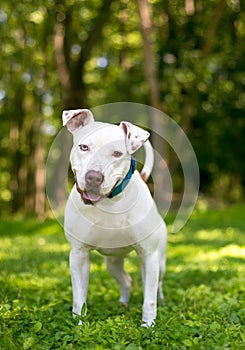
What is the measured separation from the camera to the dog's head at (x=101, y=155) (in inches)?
178

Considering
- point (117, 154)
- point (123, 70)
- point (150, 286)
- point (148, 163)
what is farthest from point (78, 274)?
point (123, 70)

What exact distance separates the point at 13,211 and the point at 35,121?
7.16 metres

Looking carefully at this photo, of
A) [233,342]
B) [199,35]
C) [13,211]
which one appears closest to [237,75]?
[199,35]

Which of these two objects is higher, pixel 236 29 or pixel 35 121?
pixel 236 29

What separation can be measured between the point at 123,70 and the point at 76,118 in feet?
66.5

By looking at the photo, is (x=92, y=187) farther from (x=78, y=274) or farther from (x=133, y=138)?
(x=78, y=274)

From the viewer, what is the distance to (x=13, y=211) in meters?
31.8

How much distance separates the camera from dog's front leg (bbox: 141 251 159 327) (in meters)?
5.27

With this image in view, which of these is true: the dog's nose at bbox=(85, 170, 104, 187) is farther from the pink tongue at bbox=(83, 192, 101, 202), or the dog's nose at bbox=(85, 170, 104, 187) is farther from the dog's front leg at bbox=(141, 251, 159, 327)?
the dog's front leg at bbox=(141, 251, 159, 327)

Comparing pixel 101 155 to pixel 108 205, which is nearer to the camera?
pixel 101 155

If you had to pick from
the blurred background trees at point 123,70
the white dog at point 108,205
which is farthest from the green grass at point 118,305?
the blurred background trees at point 123,70

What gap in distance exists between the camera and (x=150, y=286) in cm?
537

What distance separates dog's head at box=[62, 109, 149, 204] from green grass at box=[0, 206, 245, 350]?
0.99 m

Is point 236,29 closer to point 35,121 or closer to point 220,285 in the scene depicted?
point 35,121
